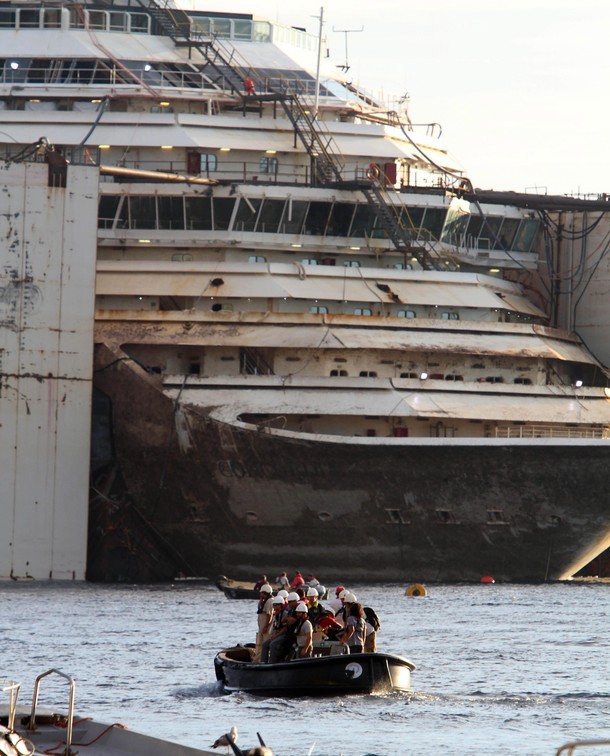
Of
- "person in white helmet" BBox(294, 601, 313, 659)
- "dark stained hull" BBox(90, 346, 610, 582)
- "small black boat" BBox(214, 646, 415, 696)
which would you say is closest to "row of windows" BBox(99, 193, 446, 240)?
"dark stained hull" BBox(90, 346, 610, 582)

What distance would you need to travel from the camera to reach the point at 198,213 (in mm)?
68625

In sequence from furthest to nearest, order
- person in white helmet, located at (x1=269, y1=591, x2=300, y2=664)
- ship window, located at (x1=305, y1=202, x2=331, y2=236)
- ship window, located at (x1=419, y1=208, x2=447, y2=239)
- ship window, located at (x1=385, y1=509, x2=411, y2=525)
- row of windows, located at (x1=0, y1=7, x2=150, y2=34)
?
1. row of windows, located at (x1=0, y1=7, x2=150, y2=34)
2. ship window, located at (x1=419, y1=208, x2=447, y2=239)
3. ship window, located at (x1=305, y1=202, x2=331, y2=236)
4. ship window, located at (x1=385, y1=509, x2=411, y2=525)
5. person in white helmet, located at (x1=269, y1=591, x2=300, y2=664)

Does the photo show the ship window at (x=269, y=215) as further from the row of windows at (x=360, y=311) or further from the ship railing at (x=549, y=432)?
the ship railing at (x=549, y=432)

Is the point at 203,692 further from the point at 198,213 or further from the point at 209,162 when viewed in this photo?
the point at 209,162

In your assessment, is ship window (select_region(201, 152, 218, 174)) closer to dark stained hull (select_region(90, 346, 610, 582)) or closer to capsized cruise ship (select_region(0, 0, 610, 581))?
capsized cruise ship (select_region(0, 0, 610, 581))

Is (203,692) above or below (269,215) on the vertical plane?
below

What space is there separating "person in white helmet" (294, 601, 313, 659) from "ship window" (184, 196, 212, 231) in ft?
100

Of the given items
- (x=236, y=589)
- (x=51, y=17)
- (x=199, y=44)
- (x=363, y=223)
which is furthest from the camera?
(x=51, y=17)

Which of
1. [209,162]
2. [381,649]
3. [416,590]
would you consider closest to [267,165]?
[209,162]

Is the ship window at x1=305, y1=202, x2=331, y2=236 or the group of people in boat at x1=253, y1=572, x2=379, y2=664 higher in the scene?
the ship window at x1=305, y1=202, x2=331, y2=236

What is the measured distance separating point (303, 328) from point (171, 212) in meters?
7.42

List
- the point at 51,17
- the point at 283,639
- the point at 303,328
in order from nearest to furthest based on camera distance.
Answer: the point at 283,639 < the point at 303,328 < the point at 51,17

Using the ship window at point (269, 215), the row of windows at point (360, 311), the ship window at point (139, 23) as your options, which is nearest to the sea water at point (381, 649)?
the row of windows at point (360, 311)

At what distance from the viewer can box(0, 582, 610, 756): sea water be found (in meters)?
36.9
